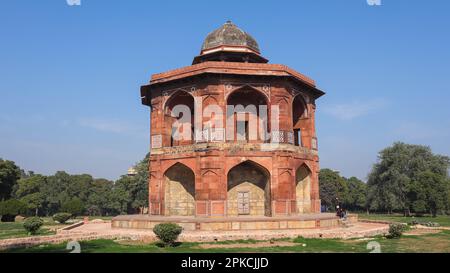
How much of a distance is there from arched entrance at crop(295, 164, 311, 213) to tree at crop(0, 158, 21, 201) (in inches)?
1382

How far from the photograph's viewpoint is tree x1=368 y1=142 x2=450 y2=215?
139 ft

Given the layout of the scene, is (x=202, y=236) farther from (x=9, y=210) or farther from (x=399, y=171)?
(x=399, y=171)

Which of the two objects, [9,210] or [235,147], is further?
[9,210]

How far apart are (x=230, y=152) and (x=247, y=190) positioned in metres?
2.58

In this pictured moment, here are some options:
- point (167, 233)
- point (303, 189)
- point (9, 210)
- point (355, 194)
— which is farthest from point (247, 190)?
point (355, 194)

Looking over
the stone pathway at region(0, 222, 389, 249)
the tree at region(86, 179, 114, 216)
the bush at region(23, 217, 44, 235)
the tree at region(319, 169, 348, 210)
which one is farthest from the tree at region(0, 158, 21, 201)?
the tree at region(319, 169, 348, 210)

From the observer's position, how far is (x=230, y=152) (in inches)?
830

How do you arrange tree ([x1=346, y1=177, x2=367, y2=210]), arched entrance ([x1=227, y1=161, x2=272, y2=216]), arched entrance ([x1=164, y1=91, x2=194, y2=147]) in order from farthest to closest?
tree ([x1=346, y1=177, x2=367, y2=210]) → arched entrance ([x1=164, y1=91, x2=194, y2=147]) → arched entrance ([x1=227, y1=161, x2=272, y2=216])

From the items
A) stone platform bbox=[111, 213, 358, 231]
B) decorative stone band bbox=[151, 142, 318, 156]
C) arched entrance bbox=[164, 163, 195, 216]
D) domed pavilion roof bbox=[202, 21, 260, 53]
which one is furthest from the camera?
domed pavilion roof bbox=[202, 21, 260, 53]

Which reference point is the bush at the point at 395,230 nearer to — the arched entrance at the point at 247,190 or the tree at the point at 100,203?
the arched entrance at the point at 247,190

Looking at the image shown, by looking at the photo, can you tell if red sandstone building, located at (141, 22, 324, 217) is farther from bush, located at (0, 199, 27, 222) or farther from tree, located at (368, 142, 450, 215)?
tree, located at (368, 142, 450, 215)
